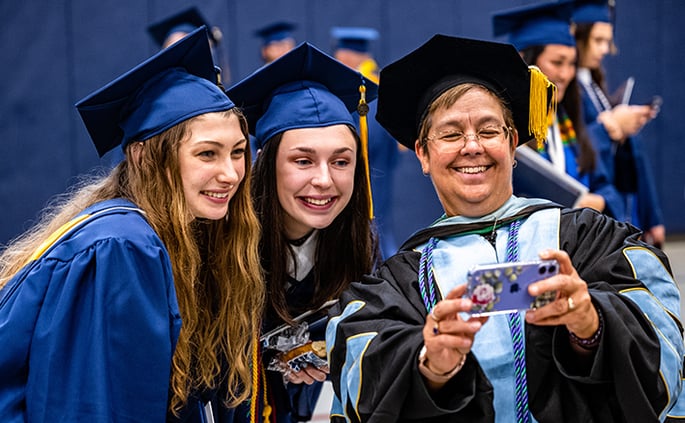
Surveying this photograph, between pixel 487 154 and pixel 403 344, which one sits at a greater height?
pixel 487 154

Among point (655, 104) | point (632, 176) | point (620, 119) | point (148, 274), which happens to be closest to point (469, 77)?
point (148, 274)

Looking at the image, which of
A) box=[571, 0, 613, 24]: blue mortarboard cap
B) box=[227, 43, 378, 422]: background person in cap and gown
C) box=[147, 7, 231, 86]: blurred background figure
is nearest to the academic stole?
box=[227, 43, 378, 422]: background person in cap and gown

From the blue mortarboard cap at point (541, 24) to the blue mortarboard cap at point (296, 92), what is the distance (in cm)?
197

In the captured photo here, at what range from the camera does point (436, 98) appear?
7.13 ft

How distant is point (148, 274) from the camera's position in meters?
2.03

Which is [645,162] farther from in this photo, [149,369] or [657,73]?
[657,73]

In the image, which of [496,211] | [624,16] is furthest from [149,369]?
[624,16]

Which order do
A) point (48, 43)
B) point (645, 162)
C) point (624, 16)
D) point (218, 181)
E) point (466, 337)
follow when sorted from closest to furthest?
point (466, 337) → point (218, 181) → point (645, 162) → point (48, 43) → point (624, 16)

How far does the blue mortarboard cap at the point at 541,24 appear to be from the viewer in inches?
176

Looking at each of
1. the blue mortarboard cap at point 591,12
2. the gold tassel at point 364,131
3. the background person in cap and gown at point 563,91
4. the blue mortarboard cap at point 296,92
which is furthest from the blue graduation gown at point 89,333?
the blue mortarboard cap at point 591,12

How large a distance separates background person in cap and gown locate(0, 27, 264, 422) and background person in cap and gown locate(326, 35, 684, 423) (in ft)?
1.59

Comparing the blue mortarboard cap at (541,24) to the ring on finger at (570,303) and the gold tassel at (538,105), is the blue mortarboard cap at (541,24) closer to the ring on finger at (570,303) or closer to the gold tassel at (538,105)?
the gold tassel at (538,105)

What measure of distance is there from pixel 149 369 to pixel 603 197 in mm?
3238

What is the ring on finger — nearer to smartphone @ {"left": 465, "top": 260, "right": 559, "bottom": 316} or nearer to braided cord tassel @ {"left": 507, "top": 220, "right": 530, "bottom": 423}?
smartphone @ {"left": 465, "top": 260, "right": 559, "bottom": 316}
